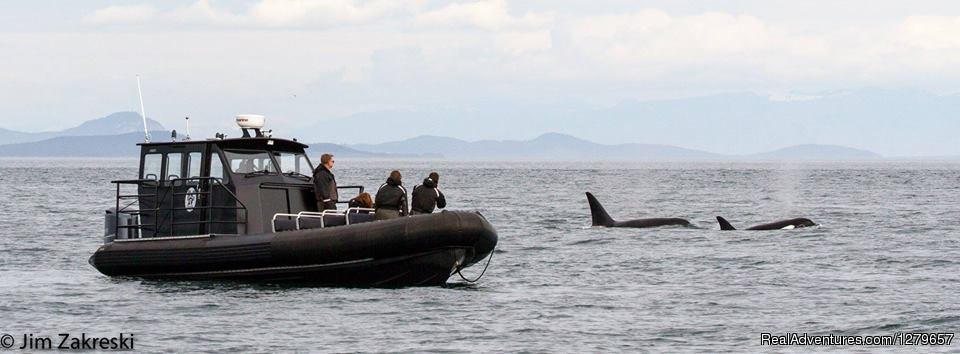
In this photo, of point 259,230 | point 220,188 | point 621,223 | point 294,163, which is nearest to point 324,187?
point 259,230

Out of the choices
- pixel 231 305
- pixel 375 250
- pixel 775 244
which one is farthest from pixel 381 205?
pixel 775 244

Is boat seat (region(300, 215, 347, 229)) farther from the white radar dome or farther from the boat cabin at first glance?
the white radar dome

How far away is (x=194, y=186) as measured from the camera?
24359 millimetres

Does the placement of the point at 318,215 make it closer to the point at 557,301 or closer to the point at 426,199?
the point at 426,199

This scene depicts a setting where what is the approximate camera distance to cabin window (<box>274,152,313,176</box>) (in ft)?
82.3

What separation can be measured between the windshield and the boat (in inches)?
0.7

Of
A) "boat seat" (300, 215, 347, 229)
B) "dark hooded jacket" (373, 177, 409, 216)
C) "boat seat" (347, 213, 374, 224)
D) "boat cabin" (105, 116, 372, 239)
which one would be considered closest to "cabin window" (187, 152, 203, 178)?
"boat cabin" (105, 116, 372, 239)

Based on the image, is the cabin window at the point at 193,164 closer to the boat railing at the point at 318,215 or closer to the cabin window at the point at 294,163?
the cabin window at the point at 294,163

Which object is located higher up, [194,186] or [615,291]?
[194,186]

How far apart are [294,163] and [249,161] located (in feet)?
3.13

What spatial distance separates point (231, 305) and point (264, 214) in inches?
112

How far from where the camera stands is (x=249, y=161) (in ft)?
81.0

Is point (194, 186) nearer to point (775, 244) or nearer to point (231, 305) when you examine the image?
point (231, 305)

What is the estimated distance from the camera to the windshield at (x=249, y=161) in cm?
2444
